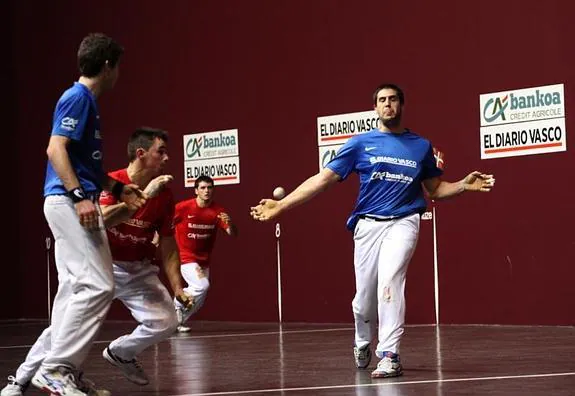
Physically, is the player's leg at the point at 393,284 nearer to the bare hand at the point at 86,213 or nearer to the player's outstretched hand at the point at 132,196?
the player's outstretched hand at the point at 132,196

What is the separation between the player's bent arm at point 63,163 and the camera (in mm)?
6102

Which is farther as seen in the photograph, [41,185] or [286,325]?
[41,185]

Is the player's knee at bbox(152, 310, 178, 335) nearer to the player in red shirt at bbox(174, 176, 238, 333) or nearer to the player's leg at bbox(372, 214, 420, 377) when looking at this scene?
the player's leg at bbox(372, 214, 420, 377)

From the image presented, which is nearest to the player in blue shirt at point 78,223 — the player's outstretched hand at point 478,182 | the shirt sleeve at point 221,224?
the player's outstretched hand at point 478,182

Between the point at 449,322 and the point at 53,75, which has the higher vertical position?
the point at 53,75

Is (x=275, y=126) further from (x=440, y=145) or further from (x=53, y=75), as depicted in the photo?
(x=53, y=75)

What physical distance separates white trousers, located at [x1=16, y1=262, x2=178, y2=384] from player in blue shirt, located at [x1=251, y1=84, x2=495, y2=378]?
45.9 inches

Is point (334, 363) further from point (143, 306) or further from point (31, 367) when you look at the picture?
point (31, 367)

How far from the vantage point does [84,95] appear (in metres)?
6.29

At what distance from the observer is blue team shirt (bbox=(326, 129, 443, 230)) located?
850cm

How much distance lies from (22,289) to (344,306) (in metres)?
6.39

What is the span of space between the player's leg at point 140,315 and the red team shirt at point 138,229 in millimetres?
77

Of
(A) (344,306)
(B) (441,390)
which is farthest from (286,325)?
(B) (441,390)

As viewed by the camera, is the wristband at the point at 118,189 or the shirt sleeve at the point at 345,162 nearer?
the wristband at the point at 118,189
